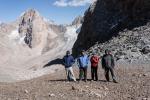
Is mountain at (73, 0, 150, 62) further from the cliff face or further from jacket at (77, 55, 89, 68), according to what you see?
jacket at (77, 55, 89, 68)

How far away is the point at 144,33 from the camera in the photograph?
43.3m

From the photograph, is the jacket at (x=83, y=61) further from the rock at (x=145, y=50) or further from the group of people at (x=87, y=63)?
the rock at (x=145, y=50)

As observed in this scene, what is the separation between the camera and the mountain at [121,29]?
40.5 metres

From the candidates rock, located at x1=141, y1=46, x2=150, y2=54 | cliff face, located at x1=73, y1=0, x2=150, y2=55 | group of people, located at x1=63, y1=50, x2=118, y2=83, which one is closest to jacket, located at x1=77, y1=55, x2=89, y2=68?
group of people, located at x1=63, y1=50, x2=118, y2=83

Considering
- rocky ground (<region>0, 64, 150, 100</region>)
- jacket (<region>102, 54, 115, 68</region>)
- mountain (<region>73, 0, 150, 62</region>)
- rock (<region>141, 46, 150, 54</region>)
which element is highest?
mountain (<region>73, 0, 150, 62</region>)

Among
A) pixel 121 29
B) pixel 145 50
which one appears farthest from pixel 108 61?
pixel 121 29

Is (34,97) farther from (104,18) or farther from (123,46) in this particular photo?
(104,18)

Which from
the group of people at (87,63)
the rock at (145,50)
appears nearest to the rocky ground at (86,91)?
the group of people at (87,63)

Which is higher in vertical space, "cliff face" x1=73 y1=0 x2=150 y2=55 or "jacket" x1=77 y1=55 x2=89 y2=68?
"cliff face" x1=73 y1=0 x2=150 y2=55

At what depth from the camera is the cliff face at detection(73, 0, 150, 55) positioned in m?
49.8

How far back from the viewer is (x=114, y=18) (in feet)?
182

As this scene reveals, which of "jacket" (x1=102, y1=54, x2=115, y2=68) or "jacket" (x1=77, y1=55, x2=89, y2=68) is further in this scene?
"jacket" (x1=77, y1=55, x2=89, y2=68)

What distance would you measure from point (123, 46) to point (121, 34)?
15.3ft

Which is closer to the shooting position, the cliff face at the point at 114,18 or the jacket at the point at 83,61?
the jacket at the point at 83,61
